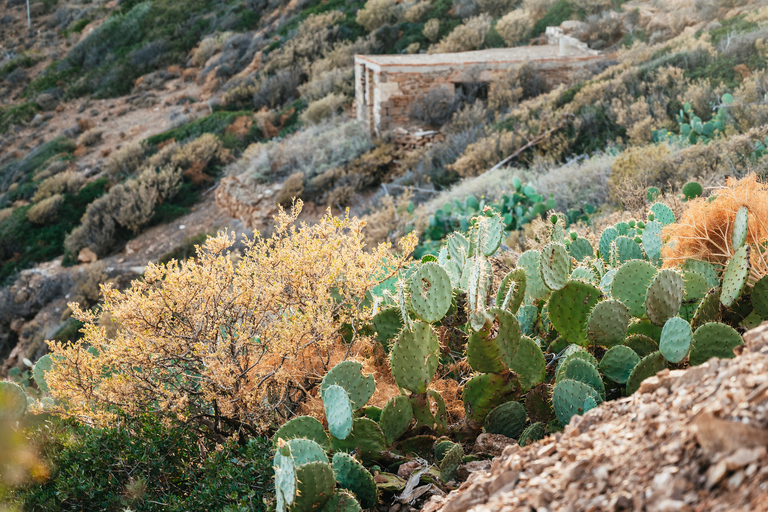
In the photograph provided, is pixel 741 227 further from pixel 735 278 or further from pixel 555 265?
pixel 555 265

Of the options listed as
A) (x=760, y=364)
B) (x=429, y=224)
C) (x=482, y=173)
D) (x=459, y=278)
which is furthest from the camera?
(x=482, y=173)

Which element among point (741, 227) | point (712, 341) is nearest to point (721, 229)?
point (741, 227)

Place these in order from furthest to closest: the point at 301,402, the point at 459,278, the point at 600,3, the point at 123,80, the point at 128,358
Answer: the point at 123,80 < the point at 600,3 < the point at 459,278 < the point at 301,402 < the point at 128,358

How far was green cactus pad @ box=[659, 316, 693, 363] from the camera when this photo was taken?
2.00 m

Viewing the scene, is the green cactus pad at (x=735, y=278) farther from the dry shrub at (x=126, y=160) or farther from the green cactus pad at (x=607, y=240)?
the dry shrub at (x=126, y=160)

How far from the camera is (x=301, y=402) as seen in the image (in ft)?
8.86

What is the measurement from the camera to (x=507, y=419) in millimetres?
2309

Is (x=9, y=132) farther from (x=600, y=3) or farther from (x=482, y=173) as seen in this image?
(x=600, y=3)

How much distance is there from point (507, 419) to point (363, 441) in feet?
2.02

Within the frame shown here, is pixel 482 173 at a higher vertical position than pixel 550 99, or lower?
lower

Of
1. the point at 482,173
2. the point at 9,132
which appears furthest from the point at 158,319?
the point at 9,132

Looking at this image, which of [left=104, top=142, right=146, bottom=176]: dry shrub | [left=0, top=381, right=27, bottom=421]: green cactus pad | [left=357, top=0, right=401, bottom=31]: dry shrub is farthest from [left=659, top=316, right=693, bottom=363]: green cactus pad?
[left=357, top=0, right=401, bottom=31]: dry shrub

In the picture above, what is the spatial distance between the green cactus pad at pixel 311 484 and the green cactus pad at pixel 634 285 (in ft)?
5.37

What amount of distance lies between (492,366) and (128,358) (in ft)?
5.38
